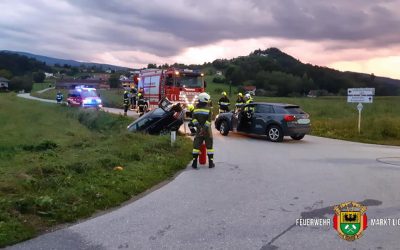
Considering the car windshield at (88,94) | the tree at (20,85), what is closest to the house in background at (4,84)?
the tree at (20,85)

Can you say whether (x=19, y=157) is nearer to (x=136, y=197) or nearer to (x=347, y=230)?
(x=136, y=197)

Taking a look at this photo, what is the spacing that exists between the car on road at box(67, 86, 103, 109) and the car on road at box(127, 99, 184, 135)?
19.1 metres

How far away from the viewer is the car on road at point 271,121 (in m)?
17.4

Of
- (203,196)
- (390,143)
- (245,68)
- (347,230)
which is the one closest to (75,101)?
(390,143)

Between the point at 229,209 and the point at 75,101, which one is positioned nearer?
the point at 229,209

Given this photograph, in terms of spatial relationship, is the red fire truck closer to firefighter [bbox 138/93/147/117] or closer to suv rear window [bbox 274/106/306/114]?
firefighter [bbox 138/93/147/117]

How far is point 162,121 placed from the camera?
57.2ft

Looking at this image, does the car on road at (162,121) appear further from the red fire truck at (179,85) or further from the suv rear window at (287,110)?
the red fire truck at (179,85)

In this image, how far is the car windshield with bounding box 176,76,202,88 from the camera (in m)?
26.5

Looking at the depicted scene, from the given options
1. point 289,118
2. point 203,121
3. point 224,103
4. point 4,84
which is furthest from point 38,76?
point 203,121

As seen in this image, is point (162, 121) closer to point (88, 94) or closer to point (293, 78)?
point (88, 94)

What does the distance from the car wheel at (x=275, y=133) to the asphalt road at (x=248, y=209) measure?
5.26 m

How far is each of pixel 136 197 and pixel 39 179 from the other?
1959 mm

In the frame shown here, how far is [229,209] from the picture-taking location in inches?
279
